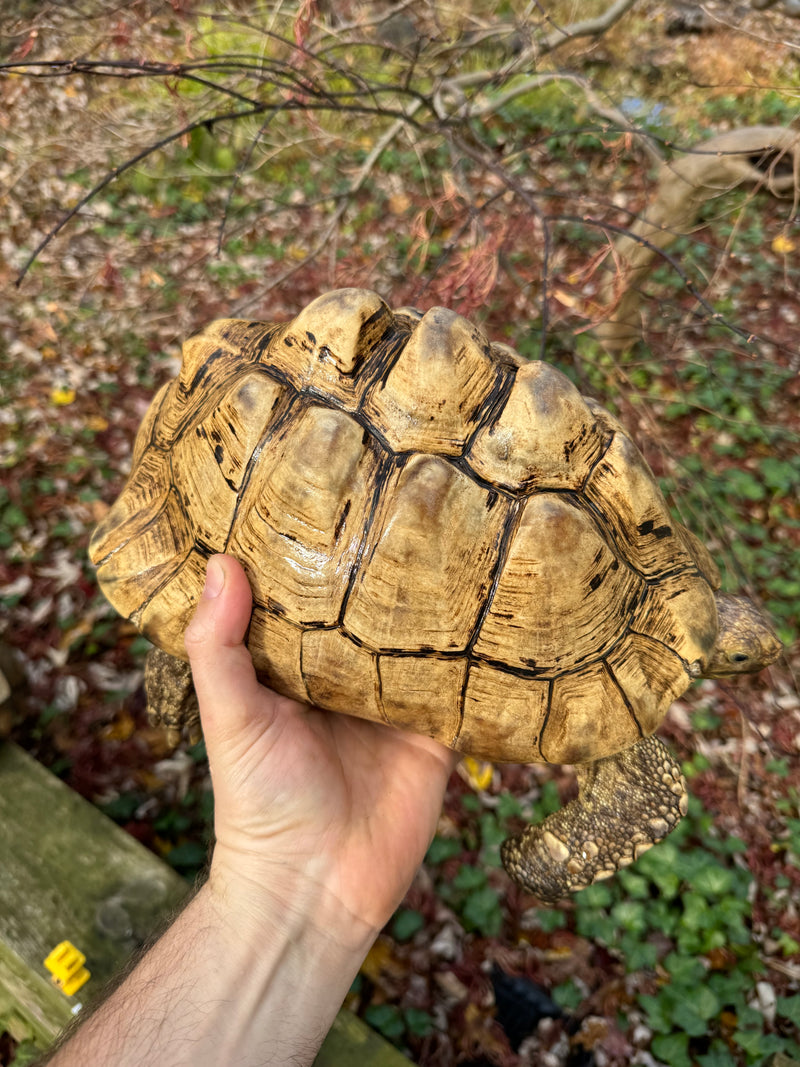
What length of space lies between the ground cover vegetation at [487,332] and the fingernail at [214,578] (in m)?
1.27

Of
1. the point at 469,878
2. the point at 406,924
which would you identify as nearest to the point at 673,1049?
the point at 469,878

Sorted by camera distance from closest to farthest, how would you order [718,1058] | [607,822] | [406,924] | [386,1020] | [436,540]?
[436,540]
[607,822]
[718,1058]
[386,1020]
[406,924]

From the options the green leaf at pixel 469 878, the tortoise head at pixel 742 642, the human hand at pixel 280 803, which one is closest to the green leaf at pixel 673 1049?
the green leaf at pixel 469 878

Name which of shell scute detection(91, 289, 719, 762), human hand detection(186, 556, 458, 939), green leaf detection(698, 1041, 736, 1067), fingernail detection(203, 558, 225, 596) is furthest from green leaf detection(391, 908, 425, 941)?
fingernail detection(203, 558, 225, 596)

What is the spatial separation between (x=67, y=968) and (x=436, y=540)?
200 cm

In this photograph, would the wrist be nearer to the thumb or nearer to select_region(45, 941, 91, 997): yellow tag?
the thumb

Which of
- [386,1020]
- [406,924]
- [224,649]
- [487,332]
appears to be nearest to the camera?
[224,649]

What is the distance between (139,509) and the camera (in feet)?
7.17

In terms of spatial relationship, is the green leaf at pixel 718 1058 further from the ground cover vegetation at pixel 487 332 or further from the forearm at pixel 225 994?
the forearm at pixel 225 994

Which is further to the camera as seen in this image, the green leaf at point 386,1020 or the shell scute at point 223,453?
the green leaf at point 386,1020

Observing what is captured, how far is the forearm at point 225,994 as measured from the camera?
1.71 meters

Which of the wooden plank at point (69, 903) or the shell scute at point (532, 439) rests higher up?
the shell scute at point (532, 439)

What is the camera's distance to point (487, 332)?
185 inches

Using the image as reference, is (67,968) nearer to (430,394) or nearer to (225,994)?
(225,994)
